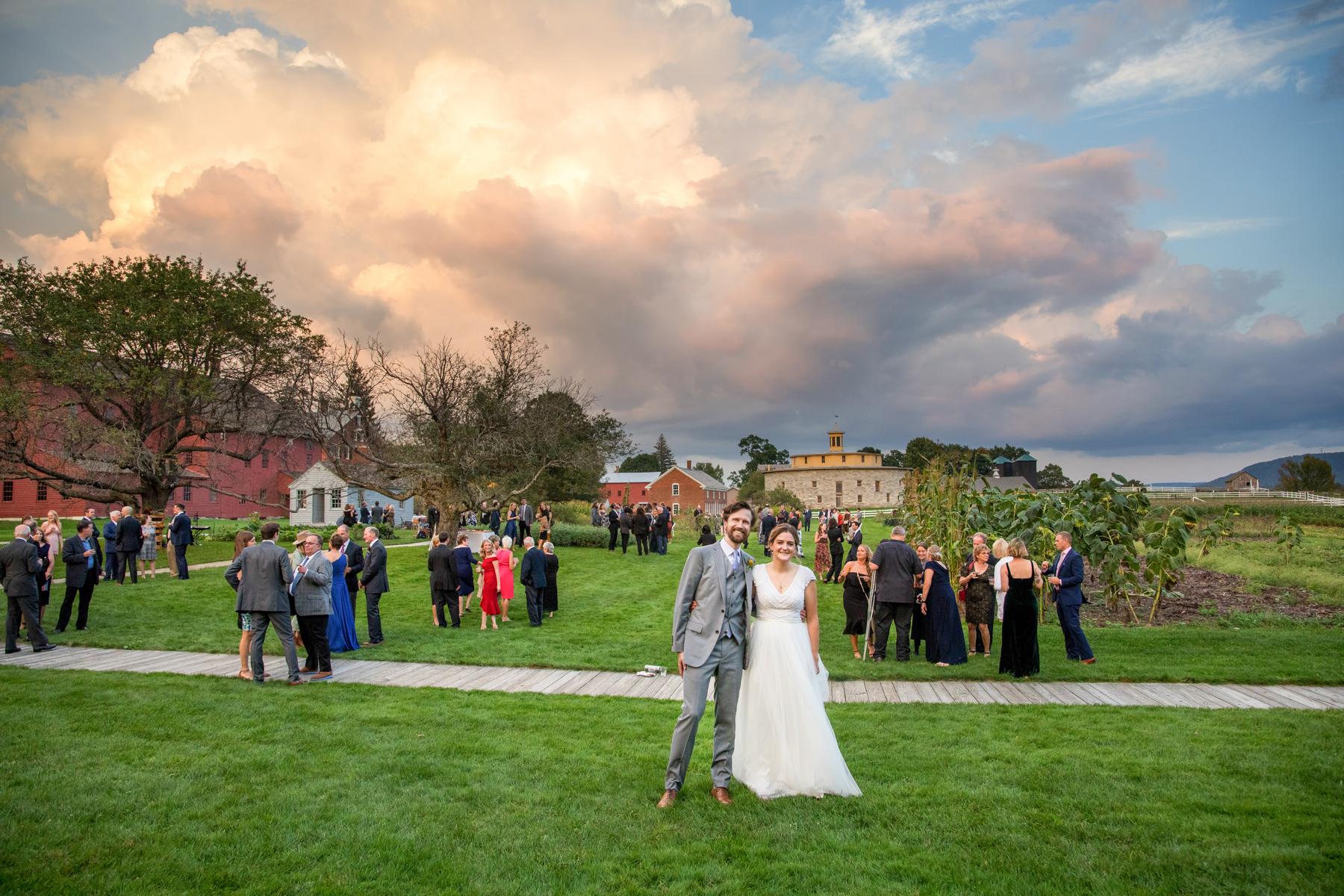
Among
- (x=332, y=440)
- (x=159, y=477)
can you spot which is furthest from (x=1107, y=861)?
(x=159, y=477)

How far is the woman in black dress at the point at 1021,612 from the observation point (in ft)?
28.8

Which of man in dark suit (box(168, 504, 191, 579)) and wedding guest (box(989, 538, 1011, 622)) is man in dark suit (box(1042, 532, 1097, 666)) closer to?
wedding guest (box(989, 538, 1011, 622))

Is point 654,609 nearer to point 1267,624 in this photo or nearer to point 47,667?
point 47,667

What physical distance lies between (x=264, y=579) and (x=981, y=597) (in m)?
9.59

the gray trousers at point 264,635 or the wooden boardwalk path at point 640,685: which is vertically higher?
the gray trousers at point 264,635

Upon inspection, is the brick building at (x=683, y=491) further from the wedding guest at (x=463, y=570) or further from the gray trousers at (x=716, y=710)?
the gray trousers at (x=716, y=710)

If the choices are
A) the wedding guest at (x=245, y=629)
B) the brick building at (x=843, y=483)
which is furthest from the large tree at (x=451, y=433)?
the brick building at (x=843, y=483)

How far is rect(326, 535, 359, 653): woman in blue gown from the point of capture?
10625 mm

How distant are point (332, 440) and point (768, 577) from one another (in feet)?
74.4


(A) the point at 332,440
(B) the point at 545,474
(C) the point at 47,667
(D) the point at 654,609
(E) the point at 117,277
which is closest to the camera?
(C) the point at 47,667

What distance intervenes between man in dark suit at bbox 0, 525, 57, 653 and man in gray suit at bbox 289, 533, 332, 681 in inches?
151

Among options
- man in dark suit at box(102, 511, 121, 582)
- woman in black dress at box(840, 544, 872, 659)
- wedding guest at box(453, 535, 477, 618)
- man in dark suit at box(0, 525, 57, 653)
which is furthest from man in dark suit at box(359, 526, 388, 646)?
man in dark suit at box(102, 511, 121, 582)

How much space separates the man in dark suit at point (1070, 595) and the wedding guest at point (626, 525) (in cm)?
1560

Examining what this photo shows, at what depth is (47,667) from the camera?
9.07 m
